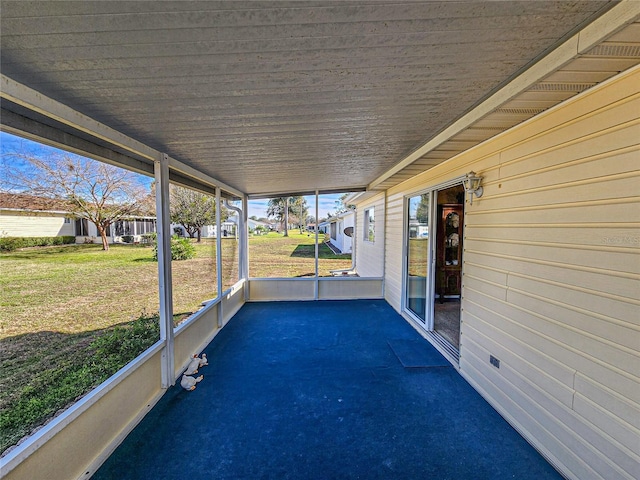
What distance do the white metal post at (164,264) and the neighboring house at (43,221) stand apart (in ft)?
2.80

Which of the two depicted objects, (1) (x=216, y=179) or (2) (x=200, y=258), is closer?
(1) (x=216, y=179)

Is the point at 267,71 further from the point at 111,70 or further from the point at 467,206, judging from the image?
the point at 467,206

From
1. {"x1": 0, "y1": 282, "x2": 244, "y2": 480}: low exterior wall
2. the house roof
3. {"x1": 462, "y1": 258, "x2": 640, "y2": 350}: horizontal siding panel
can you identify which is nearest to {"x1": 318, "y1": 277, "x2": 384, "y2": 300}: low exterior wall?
{"x1": 0, "y1": 282, "x2": 244, "y2": 480}: low exterior wall

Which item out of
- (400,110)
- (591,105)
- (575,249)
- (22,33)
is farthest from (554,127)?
(22,33)

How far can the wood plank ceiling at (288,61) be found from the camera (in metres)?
1.03

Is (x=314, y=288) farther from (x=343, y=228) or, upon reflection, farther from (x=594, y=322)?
(x=343, y=228)

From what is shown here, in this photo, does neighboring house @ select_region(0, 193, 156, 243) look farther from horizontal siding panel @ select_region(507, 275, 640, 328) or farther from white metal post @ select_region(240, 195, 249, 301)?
horizontal siding panel @ select_region(507, 275, 640, 328)

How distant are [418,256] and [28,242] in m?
4.68

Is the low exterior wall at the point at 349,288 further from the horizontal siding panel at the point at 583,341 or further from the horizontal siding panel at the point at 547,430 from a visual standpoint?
the horizontal siding panel at the point at 583,341

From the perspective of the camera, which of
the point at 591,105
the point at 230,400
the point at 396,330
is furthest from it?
the point at 396,330

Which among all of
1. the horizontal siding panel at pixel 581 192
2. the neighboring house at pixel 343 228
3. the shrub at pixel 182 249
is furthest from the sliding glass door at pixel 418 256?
the neighboring house at pixel 343 228

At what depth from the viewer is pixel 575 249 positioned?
1812 millimetres

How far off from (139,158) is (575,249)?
12.1 feet

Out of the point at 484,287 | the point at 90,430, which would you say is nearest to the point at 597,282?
the point at 484,287
